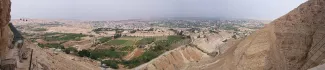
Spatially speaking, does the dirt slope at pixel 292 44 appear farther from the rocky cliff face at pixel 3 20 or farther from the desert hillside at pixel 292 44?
the rocky cliff face at pixel 3 20

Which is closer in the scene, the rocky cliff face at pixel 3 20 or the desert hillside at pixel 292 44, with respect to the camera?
the rocky cliff face at pixel 3 20

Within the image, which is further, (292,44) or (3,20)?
(292,44)

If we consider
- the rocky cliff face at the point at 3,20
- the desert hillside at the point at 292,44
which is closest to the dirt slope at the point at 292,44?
the desert hillside at the point at 292,44

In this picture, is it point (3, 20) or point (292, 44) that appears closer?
point (3, 20)

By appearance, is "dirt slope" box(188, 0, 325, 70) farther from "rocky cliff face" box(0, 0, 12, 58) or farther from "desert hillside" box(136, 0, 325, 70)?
"rocky cliff face" box(0, 0, 12, 58)

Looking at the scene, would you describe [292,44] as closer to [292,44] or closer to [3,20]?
[292,44]

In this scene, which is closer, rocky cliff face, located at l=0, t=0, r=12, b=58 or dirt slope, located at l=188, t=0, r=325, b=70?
rocky cliff face, located at l=0, t=0, r=12, b=58

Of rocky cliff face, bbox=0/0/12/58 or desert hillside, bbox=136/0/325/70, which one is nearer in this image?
rocky cliff face, bbox=0/0/12/58

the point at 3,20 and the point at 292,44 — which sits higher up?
the point at 3,20

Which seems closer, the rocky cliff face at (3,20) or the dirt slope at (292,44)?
the rocky cliff face at (3,20)

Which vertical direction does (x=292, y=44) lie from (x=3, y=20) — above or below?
below

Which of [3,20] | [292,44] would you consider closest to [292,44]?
[292,44]

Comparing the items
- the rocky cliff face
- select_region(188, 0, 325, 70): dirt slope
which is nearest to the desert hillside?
select_region(188, 0, 325, 70): dirt slope
